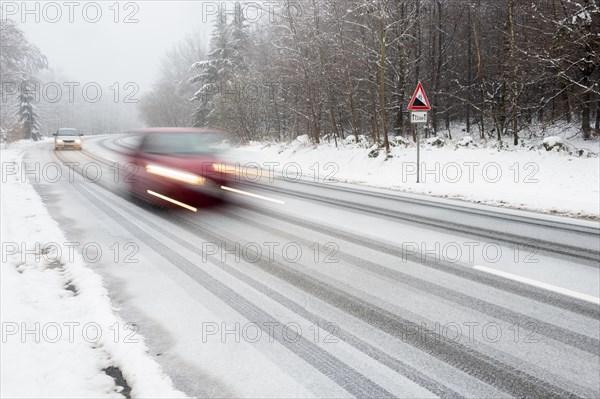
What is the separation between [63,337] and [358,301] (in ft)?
9.29

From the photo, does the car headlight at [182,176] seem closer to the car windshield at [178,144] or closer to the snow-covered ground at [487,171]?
the car windshield at [178,144]

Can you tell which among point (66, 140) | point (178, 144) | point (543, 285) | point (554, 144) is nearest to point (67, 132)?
point (66, 140)

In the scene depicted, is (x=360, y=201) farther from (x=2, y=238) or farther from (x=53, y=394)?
(x=53, y=394)

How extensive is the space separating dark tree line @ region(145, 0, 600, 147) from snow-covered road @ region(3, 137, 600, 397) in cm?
1021

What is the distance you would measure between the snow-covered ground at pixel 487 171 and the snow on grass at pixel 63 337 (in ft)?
29.6

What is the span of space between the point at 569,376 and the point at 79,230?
761 cm

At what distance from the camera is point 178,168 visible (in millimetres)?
8430

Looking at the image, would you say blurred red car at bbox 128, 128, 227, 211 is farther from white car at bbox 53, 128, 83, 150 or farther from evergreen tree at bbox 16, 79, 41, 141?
evergreen tree at bbox 16, 79, 41, 141

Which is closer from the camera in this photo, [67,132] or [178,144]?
[178,144]

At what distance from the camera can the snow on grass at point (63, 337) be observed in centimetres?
271

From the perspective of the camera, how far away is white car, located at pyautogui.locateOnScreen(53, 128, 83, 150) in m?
27.9

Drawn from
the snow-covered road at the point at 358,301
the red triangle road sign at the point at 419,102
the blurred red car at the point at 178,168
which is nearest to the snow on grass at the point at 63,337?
the snow-covered road at the point at 358,301

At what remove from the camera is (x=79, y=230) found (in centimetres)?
715

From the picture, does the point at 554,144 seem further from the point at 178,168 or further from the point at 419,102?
the point at 178,168
